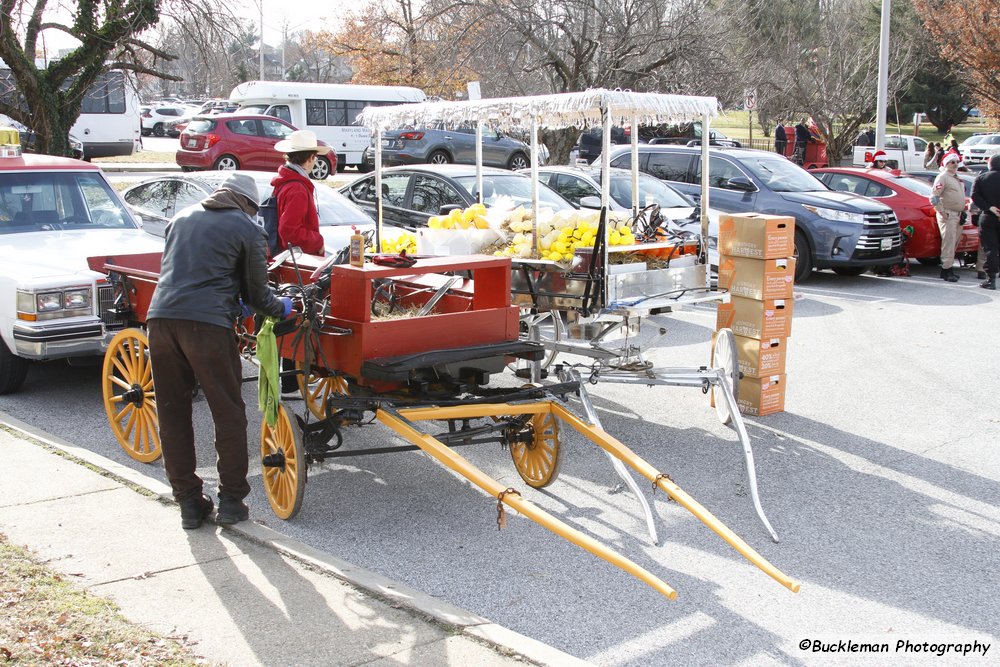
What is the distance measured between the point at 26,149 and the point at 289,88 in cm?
1575

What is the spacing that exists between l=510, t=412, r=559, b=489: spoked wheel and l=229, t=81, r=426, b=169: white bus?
2602cm

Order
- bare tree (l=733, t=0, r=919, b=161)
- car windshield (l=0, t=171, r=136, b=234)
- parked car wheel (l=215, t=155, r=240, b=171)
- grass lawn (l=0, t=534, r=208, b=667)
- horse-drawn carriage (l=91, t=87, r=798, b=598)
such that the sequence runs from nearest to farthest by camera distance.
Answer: grass lawn (l=0, t=534, r=208, b=667), horse-drawn carriage (l=91, t=87, r=798, b=598), car windshield (l=0, t=171, r=136, b=234), parked car wheel (l=215, t=155, r=240, b=171), bare tree (l=733, t=0, r=919, b=161)

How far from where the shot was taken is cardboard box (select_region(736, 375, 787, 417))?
809 centimetres

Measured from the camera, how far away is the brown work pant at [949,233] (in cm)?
1512

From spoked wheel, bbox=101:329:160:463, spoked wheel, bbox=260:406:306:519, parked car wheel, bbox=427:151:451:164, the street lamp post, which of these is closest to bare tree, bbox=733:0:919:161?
the street lamp post

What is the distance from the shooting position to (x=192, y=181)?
11.7 meters

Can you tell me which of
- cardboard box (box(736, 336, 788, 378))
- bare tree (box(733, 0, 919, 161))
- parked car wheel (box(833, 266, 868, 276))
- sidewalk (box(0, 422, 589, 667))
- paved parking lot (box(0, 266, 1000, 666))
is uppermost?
bare tree (box(733, 0, 919, 161))

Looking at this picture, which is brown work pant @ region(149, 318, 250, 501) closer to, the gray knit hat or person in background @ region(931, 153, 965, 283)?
the gray knit hat

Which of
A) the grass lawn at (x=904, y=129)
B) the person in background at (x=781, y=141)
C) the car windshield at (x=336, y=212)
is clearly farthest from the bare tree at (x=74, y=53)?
the grass lawn at (x=904, y=129)

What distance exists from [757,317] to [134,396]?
4805 mm

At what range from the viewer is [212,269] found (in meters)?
5.39

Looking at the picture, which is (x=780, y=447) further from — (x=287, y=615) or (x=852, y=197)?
(x=852, y=197)

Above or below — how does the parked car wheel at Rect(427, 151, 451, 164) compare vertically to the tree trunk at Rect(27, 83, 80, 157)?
below

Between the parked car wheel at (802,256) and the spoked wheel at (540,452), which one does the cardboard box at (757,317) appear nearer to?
the spoked wheel at (540,452)
